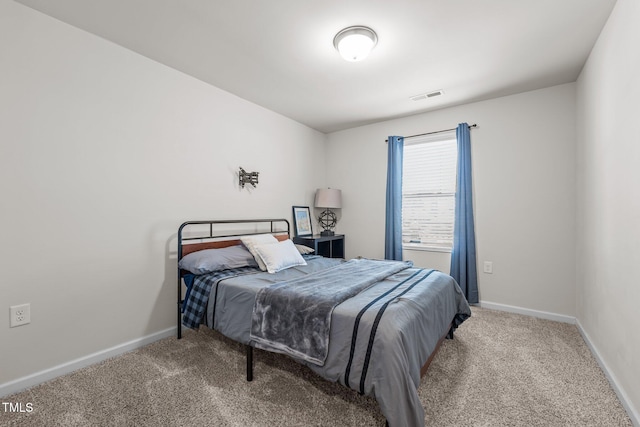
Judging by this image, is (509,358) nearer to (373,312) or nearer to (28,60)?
(373,312)

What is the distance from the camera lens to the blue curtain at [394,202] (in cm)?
383

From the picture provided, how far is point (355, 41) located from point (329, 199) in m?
2.34

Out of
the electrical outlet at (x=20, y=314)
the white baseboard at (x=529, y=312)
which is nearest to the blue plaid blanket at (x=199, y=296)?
the electrical outlet at (x=20, y=314)

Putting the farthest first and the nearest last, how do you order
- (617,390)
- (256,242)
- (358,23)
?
1. (256,242)
2. (358,23)
3. (617,390)

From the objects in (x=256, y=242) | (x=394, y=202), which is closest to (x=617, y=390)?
(x=394, y=202)

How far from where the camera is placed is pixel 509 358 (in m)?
2.18

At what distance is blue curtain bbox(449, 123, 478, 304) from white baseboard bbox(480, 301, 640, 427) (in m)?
0.27

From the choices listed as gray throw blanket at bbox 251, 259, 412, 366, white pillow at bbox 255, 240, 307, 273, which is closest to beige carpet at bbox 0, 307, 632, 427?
gray throw blanket at bbox 251, 259, 412, 366

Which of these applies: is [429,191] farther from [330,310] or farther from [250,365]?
[250,365]

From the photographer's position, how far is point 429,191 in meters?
3.71

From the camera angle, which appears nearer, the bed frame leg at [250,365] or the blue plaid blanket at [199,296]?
the bed frame leg at [250,365]

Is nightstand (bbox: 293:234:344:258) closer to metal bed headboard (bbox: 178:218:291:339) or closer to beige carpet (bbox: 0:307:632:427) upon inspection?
metal bed headboard (bbox: 178:218:291:339)

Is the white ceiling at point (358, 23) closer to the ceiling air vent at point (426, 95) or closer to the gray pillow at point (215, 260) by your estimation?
the ceiling air vent at point (426, 95)

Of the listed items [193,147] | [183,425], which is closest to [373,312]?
[183,425]
